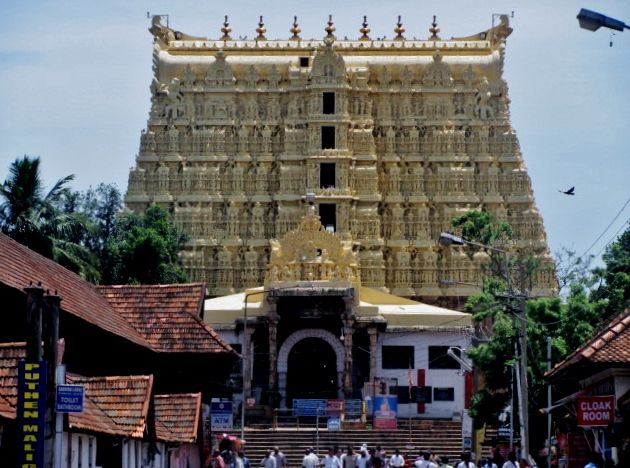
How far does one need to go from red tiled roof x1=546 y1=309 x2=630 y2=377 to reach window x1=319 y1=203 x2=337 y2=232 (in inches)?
2478

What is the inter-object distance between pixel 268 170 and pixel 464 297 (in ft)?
42.8

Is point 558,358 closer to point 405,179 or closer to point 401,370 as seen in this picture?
point 401,370

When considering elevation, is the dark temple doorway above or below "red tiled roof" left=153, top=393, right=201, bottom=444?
above

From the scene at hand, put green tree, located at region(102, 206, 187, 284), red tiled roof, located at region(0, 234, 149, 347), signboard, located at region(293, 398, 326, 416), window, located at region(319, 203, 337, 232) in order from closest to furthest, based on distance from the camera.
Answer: red tiled roof, located at region(0, 234, 149, 347) → signboard, located at region(293, 398, 326, 416) → green tree, located at region(102, 206, 187, 284) → window, located at region(319, 203, 337, 232)

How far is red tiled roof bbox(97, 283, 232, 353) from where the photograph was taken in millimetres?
47656

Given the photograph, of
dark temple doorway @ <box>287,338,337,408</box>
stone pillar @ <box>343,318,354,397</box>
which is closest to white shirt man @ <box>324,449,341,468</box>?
stone pillar @ <box>343,318,354,397</box>

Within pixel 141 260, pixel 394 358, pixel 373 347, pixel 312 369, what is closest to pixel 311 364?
pixel 312 369

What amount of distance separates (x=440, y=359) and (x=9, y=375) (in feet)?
197

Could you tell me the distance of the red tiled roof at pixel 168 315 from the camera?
47.7 metres

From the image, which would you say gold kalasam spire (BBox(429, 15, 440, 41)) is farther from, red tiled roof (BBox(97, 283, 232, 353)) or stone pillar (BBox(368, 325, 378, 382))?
red tiled roof (BBox(97, 283, 232, 353))

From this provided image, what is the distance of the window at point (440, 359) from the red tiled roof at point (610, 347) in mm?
49312

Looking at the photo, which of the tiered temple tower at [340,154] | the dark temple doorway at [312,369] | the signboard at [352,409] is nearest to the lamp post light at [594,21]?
the signboard at [352,409]

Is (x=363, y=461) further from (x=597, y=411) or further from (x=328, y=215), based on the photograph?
(x=328, y=215)

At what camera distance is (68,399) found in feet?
95.6
